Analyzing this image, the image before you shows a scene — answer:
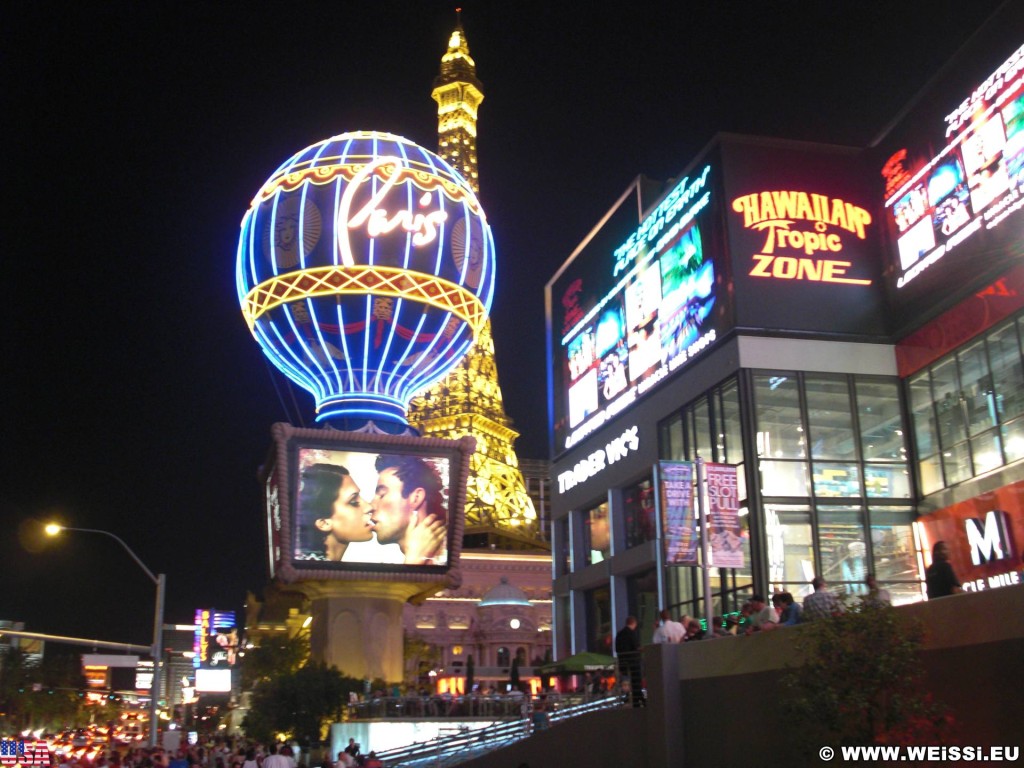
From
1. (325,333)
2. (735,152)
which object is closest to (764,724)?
(735,152)

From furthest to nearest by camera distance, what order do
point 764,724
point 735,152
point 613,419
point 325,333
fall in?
point 613,419
point 325,333
point 735,152
point 764,724

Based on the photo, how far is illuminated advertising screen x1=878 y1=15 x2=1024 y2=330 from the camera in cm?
2524

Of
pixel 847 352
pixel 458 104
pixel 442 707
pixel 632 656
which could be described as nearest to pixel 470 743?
pixel 442 707

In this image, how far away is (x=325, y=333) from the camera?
35.1 m

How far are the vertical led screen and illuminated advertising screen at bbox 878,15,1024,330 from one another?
512 cm

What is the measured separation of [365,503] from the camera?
34.2 meters

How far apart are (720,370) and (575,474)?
1232 centimetres

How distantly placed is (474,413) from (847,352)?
243 feet

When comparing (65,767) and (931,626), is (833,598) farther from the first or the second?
(65,767)

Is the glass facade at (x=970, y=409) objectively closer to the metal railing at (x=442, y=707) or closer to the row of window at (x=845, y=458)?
the row of window at (x=845, y=458)

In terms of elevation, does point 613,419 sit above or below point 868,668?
above

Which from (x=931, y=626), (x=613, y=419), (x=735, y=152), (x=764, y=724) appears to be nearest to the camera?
(x=931, y=626)

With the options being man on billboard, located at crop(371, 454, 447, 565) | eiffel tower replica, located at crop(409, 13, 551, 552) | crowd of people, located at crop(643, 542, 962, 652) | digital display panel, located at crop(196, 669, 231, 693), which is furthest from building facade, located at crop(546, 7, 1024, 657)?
eiffel tower replica, located at crop(409, 13, 551, 552)

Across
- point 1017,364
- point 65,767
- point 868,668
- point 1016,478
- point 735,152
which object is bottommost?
point 65,767
